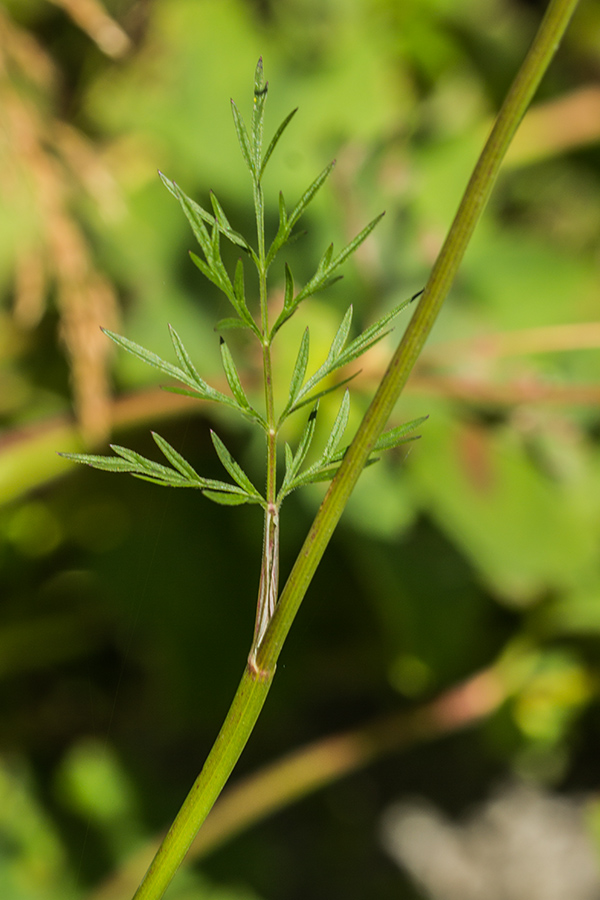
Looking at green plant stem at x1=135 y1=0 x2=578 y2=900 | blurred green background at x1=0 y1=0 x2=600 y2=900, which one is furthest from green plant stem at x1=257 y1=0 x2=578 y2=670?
blurred green background at x1=0 y1=0 x2=600 y2=900

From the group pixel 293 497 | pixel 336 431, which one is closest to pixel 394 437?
pixel 336 431

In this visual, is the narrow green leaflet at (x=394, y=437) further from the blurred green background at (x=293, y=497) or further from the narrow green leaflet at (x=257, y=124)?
the blurred green background at (x=293, y=497)

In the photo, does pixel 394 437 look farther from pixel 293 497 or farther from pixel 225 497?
pixel 293 497

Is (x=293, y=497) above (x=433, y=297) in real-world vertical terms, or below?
below

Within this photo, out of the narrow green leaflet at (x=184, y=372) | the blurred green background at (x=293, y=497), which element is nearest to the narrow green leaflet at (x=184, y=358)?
the narrow green leaflet at (x=184, y=372)

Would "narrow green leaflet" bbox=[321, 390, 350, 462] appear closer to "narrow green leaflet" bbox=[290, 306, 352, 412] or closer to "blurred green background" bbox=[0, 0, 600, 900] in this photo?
"narrow green leaflet" bbox=[290, 306, 352, 412]
